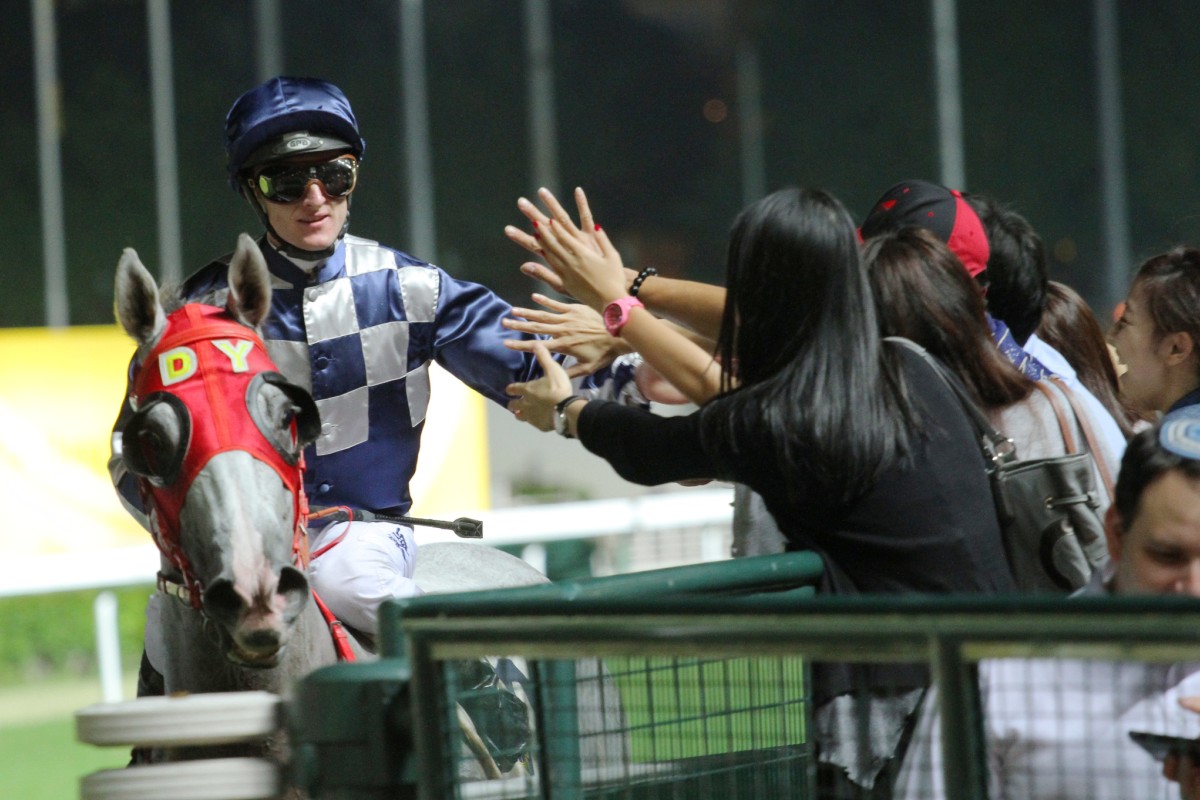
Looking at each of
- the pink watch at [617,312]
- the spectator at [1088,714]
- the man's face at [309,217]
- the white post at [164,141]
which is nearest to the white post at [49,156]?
the white post at [164,141]

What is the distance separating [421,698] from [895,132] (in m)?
13.2

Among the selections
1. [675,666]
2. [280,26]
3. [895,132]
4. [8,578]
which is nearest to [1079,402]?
[675,666]

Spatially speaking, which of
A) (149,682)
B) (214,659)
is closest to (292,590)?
(214,659)

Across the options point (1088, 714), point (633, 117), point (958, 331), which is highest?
point (633, 117)

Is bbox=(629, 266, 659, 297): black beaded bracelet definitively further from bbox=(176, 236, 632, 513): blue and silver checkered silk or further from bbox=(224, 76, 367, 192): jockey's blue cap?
bbox=(224, 76, 367, 192): jockey's blue cap

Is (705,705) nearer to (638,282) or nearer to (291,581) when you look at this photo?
(291,581)

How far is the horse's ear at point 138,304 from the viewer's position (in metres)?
2.64

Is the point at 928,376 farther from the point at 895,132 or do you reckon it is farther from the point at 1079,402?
the point at 895,132

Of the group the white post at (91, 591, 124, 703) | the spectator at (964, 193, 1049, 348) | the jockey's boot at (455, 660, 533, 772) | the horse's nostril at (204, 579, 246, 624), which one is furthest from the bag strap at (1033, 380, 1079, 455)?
the white post at (91, 591, 124, 703)

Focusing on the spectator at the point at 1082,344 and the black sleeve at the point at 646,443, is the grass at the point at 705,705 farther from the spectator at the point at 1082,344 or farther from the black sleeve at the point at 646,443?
the spectator at the point at 1082,344

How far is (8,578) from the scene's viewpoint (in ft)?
23.8

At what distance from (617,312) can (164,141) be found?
33.5ft

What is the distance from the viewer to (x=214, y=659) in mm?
2594

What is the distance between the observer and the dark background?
1219cm
